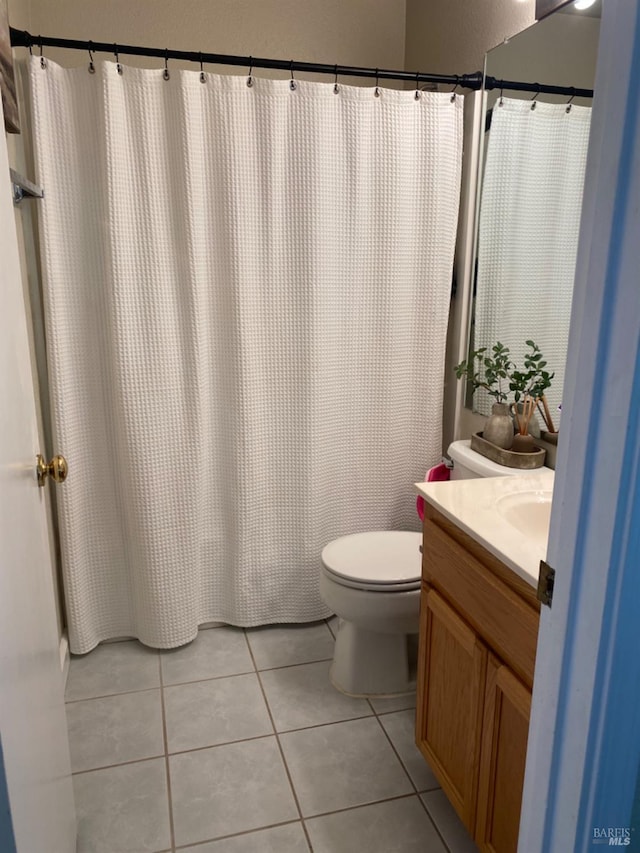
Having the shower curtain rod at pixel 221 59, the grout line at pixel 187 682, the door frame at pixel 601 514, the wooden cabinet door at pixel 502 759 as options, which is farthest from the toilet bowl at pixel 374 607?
the shower curtain rod at pixel 221 59

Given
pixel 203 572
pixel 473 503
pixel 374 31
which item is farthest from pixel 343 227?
pixel 203 572

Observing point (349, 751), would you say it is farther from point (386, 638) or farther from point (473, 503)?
point (473, 503)

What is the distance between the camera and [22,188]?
173 centimetres

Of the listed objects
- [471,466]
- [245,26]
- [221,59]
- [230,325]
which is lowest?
[471,466]

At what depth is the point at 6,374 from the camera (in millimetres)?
1009

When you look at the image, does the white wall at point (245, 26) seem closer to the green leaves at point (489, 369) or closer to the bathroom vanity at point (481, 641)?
the green leaves at point (489, 369)

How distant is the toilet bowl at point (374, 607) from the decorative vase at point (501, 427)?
0.45m

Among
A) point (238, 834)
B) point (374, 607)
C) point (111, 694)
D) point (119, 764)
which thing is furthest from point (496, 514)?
point (111, 694)

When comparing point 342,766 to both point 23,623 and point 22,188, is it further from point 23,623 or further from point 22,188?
point 22,188

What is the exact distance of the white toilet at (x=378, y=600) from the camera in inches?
75.7

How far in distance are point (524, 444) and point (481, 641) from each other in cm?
76

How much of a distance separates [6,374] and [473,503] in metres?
0.99

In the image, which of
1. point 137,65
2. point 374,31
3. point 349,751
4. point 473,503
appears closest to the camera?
point 473,503

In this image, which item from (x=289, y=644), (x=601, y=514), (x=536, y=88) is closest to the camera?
(x=601, y=514)
